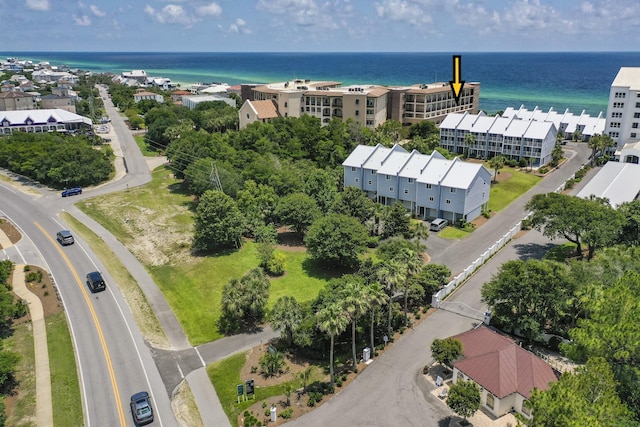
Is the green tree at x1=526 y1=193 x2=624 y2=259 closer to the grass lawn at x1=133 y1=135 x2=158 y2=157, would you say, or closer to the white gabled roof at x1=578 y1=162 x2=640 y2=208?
the white gabled roof at x1=578 y1=162 x2=640 y2=208

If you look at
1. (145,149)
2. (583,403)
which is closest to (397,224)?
(583,403)

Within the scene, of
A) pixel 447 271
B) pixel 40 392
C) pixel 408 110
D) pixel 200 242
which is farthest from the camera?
pixel 408 110

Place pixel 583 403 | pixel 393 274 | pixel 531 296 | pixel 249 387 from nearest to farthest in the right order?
pixel 583 403, pixel 249 387, pixel 393 274, pixel 531 296

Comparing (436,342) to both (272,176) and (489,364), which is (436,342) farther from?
(272,176)

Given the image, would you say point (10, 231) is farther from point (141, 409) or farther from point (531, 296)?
point (531, 296)

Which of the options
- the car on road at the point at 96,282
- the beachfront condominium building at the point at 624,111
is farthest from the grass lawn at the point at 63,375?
the beachfront condominium building at the point at 624,111

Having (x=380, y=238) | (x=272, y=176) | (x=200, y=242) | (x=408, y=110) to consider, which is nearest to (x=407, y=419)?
(x=380, y=238)

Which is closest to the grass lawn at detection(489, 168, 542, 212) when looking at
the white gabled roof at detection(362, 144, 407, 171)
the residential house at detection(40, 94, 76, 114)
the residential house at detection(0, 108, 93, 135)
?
the white gabled roof at detection(362, 144, 407, 171)
